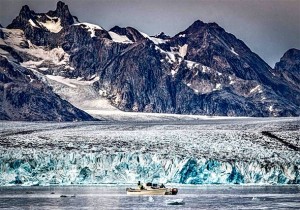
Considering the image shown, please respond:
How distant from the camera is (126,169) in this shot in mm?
82125

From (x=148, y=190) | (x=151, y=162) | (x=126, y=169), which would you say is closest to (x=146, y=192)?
(x=148, y=190)

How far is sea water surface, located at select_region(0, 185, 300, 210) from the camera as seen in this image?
2492 inches

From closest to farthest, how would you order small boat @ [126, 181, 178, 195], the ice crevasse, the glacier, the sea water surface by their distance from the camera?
the sea water surface, small boat @ [126, 181, 178, 195], the ice crevasse, the glacier

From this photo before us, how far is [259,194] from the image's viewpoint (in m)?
73.4

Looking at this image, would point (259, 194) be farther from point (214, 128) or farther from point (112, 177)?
point (214, 128)

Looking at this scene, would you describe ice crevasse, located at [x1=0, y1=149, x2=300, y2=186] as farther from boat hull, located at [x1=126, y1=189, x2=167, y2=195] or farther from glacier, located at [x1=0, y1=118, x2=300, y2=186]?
boat hull, located at [x1=126, y1=189, x2=167, y2=195]

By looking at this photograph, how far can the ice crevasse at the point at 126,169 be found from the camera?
81.0 metres

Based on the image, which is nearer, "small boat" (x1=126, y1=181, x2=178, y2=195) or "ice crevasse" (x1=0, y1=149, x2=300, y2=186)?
"small boat" (x1=126, y1=181, x2=178, y2=195)

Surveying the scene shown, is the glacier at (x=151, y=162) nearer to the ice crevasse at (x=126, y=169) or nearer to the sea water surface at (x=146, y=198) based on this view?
the ice crevasse at (x=126, y=169)

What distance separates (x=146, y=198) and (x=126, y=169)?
8.88 metres

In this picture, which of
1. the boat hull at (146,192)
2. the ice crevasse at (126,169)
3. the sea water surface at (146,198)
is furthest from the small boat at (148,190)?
the ice crevasse at (126,169)

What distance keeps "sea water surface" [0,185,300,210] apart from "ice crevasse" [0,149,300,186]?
3.53 feet

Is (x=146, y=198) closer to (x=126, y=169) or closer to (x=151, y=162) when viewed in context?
(x=151, y=162)

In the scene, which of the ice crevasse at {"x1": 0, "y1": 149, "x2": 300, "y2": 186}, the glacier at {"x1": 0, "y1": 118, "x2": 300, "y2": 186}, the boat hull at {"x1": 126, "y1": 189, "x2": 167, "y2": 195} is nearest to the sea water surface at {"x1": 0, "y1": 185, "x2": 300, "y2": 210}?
the boat hull at {"x1": 126, "y1": 189, "x2": 167, "y2": 195}
